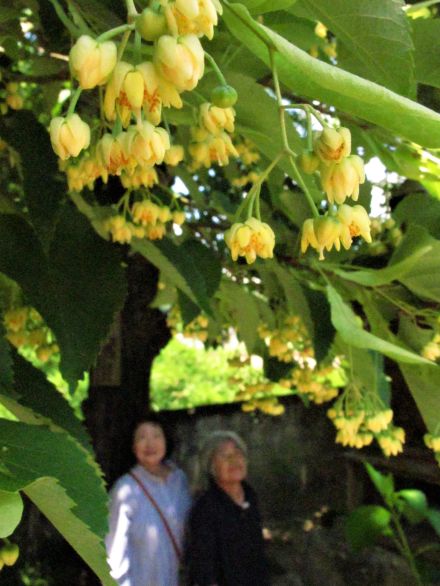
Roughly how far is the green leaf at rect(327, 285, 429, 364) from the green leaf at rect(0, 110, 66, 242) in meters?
0.35

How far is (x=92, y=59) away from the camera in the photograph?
0.48 metres

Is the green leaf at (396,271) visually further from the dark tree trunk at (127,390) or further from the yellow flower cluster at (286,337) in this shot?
the dark tree trunk at (127,390)

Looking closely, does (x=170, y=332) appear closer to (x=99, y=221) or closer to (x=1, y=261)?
(x=99, y=221)

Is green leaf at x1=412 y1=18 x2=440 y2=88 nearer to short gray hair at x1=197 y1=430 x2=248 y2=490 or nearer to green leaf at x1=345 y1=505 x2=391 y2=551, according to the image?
short gray hair at x1=197 y1=430 x2=248 y2=490

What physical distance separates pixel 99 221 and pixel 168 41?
0.77 metres

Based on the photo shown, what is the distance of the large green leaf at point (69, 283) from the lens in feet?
3.04

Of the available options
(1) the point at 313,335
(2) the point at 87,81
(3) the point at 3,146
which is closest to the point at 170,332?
(1) the point at 313,335

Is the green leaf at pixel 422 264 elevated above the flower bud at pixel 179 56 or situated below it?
below

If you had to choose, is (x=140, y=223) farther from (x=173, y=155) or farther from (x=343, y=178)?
(x=343, y=178)

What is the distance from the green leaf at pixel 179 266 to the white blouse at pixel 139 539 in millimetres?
1370

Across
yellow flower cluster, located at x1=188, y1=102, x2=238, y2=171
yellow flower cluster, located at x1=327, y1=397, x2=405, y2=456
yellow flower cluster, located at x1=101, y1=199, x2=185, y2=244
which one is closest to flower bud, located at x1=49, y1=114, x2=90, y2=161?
yellow flower cluster, located at x1=188, y1=102, x2=238, y2=171

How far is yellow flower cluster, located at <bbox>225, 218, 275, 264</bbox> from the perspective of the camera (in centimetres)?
65

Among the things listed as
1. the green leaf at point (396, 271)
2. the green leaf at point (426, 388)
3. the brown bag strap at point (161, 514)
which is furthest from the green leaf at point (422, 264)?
the brown bag strap at point (161, 514)

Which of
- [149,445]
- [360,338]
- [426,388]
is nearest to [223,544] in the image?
[149,445]
